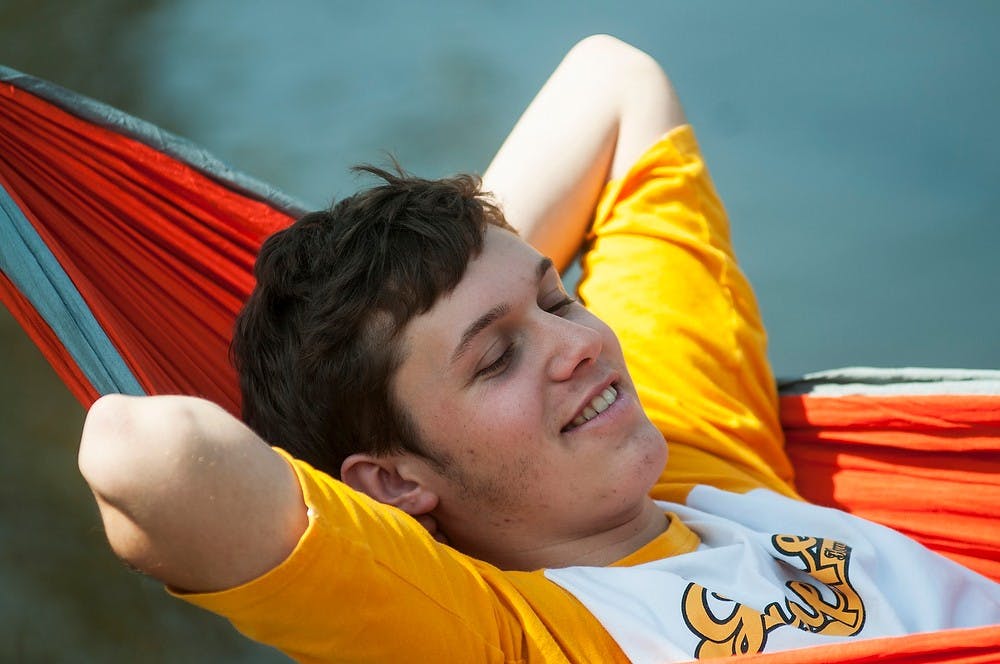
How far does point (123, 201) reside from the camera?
4.34 feet

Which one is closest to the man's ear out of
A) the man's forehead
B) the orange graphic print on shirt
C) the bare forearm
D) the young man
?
the young man

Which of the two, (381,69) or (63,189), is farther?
(381,69)

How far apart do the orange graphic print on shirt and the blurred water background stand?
1.34 meters

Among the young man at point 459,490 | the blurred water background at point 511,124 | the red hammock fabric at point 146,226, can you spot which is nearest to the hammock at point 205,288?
the red hammock fabric at point 146,226

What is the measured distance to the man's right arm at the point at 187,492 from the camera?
2.13 ft

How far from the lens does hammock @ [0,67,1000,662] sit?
4.16ft

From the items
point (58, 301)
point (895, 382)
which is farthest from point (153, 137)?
point (895, 382)

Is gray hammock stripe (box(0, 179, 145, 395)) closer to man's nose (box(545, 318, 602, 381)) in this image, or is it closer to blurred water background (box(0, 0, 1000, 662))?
man's nose (box(545, 318, 602, 381))

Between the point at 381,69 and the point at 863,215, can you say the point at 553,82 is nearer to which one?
the point at 863,215

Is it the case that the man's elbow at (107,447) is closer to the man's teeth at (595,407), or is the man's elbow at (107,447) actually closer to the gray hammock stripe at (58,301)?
the gray hammock stripe at (58,301)

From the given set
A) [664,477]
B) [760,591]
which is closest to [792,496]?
[664,477]

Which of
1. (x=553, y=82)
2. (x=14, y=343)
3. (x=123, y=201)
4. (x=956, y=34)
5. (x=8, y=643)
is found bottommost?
(x=8, y=643)

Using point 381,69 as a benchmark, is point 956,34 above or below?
above

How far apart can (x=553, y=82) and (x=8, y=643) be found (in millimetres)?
1377
